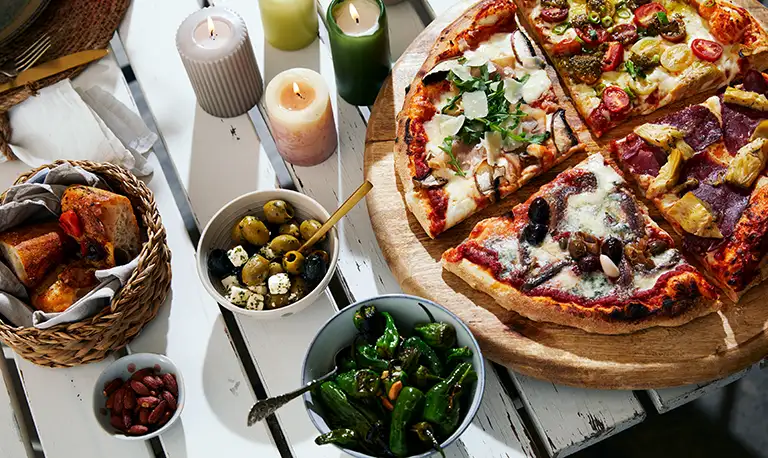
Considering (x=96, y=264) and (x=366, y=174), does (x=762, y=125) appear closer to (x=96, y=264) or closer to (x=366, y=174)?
(x=366, y=174)

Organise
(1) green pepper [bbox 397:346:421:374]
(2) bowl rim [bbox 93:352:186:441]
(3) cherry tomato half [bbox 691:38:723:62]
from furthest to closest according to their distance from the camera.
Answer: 1. (3) cherry tomato half [bbox 691:38:723:62]
2. (2) bowl rim [bbox 93:352:186:441]
3. (1) green pepper [bbox 397:346:421:374]

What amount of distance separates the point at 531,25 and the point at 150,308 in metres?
1.88

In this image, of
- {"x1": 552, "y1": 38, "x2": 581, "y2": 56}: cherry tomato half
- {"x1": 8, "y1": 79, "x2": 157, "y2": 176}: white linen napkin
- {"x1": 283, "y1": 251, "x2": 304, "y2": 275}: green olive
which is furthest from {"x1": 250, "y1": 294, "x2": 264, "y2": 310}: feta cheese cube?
{"x1": 552, "y1": 38, "x2": 581, "y2": 56}: cherry tomato half

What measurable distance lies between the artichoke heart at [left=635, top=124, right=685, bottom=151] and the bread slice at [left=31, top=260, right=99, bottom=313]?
78.8 inches

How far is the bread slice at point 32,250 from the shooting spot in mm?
2488

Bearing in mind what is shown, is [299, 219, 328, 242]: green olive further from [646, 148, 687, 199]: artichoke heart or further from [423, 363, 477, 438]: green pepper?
[646, 148, 687, 199]: artichoke heart

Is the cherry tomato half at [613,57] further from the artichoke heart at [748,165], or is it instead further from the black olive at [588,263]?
the black olive at [588,263]

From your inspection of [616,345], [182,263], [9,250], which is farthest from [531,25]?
[9,250]

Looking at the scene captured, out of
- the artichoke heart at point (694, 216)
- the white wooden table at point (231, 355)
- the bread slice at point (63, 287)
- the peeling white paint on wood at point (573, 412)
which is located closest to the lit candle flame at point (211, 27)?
the white wooden table at point (231, 355)

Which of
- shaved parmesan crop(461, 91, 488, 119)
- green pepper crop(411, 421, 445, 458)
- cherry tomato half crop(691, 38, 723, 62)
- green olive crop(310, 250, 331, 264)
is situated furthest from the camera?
cherry tomato half crop(691, 38, 723, 62)

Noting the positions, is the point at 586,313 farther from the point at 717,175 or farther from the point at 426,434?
the point at 717,175

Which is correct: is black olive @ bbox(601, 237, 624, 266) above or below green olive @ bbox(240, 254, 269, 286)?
below

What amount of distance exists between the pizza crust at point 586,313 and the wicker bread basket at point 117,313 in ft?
3.59

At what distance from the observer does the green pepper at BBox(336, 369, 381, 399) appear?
227 centimetres
